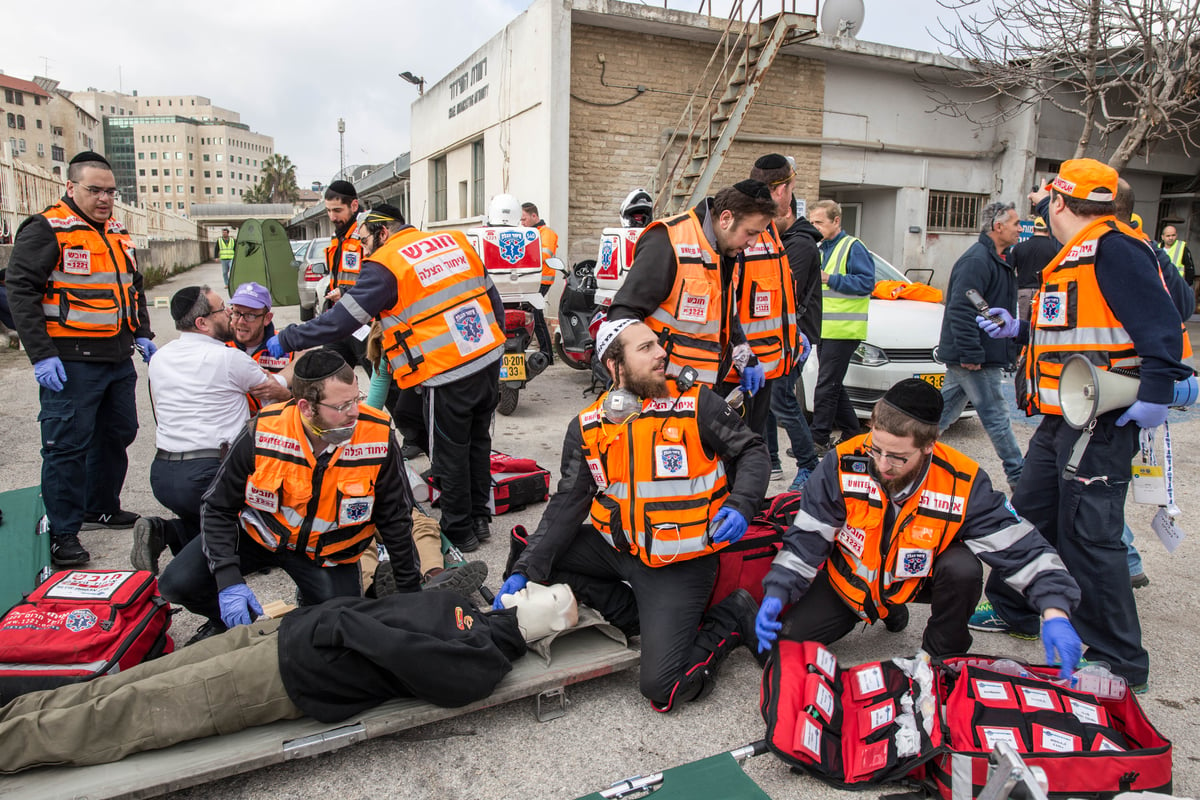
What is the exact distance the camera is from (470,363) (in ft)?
13.3

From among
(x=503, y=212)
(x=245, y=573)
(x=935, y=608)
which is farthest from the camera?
(x=503, y=212)

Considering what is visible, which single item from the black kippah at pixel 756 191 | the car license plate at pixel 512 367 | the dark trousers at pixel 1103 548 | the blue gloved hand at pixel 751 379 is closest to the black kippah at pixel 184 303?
the black kippah at pixel 756 191

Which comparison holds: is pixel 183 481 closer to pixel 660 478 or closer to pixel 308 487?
pixel 308 487

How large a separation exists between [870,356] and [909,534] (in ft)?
11.9

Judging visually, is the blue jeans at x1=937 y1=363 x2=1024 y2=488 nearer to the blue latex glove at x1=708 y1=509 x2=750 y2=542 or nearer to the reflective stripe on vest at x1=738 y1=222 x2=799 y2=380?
the reflective stripe on vest at x1=738 y1=222 x2=799 y2=380

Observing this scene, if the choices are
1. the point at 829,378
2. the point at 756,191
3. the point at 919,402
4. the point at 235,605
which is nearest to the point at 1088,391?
the point at 919,402

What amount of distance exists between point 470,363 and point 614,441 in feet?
4.35

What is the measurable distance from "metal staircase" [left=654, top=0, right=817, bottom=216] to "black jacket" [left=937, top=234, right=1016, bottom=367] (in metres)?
6.69

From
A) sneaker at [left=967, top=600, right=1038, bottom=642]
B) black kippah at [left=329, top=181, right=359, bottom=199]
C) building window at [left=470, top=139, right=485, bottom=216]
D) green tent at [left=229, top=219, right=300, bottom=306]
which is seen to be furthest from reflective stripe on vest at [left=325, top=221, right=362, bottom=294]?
building window at [left=470, top=139, right=485, bottom=216]

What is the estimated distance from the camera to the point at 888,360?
6117mm

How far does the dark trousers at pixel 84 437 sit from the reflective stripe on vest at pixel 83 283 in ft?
0.66

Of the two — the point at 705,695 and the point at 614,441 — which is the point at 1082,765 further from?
the point at 614,441

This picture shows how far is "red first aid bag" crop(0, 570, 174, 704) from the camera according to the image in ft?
8.43

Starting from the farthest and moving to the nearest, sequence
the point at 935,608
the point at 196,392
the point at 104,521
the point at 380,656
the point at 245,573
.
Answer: the point at 104,521 < the point at 196,392 < the point at 245,573 < the point at 935,608 < the point at 380,656
